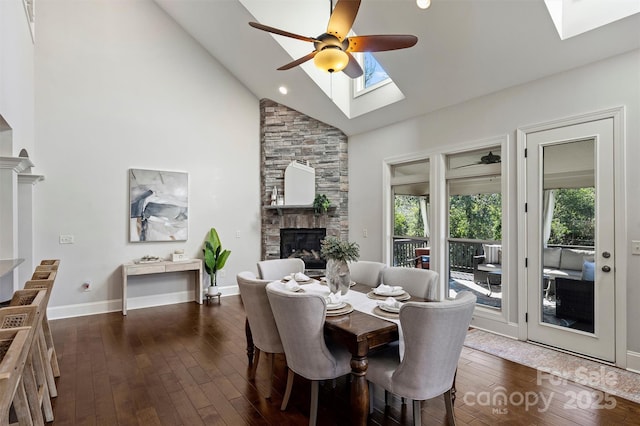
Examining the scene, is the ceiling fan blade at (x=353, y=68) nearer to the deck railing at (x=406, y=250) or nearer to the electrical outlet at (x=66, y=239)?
the deck railing at (x=406, y=250)

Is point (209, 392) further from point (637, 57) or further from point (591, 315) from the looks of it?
point (637, 57)

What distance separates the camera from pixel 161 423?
2.30 m

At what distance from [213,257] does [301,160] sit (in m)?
2.32

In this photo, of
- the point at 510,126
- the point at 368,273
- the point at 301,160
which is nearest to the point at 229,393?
the point at 368,273

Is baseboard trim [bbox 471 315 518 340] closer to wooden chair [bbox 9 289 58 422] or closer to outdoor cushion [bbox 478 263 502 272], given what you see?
outdoor cushion [bbox 478 263 502 272]

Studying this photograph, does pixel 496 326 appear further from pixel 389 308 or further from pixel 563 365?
pixel 389 308

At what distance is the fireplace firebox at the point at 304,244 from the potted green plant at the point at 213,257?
108 centimetres

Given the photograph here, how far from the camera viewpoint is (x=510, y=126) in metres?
3.86

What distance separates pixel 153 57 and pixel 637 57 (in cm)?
617

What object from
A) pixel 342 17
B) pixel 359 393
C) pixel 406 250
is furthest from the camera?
pixel 406 250

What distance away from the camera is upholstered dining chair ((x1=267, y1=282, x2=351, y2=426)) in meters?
2.06

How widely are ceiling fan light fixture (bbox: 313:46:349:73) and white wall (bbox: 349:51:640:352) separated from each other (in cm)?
228

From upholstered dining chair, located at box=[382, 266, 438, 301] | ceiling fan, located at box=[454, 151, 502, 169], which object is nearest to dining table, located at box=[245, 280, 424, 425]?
upholstered dining chair, located at box=[382, 266, 438, 301]

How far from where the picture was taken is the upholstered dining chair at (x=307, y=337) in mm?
2064
